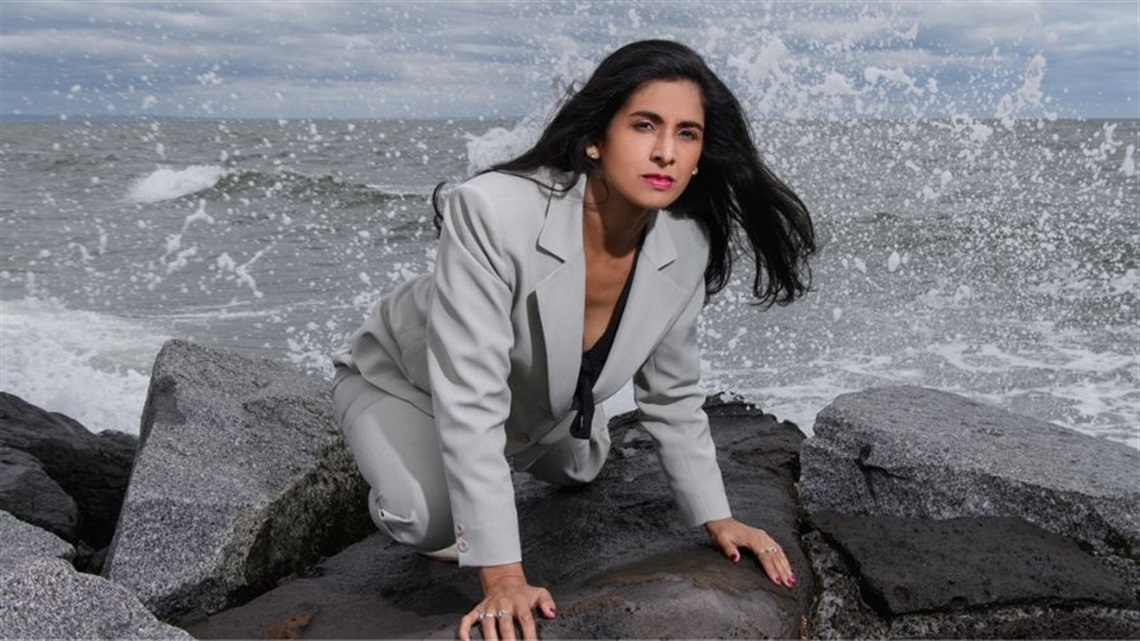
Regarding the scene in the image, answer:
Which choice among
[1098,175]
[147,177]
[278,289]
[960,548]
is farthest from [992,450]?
[147,177]

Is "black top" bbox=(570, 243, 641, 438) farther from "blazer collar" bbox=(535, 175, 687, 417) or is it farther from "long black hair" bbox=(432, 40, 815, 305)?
"long black hair" bbox=(432, 40, 815, 305)

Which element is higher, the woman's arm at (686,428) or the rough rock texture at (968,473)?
the woman's arm at (686,428)

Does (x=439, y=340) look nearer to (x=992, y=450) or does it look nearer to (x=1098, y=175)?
(x=992, y=450)

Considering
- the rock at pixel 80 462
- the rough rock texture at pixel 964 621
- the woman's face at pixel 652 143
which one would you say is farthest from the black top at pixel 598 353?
the rock at pixel 80 462

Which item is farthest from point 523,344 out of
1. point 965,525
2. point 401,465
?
point 965,525

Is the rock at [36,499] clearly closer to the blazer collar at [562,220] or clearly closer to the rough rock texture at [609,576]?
the rough rock texture at [609,576]

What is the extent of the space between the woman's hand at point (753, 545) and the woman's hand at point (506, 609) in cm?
53

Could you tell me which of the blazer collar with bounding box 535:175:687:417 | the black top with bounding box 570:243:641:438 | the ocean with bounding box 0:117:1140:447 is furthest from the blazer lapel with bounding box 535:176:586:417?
the ocean with bounding box 0:117:1140:447

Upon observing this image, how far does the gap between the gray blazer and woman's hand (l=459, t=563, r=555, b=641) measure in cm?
5

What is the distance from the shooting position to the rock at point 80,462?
14.0 feet

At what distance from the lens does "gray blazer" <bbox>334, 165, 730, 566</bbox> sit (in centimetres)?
246

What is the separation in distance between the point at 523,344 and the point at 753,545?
709 millimetres

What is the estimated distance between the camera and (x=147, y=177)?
19469 mm

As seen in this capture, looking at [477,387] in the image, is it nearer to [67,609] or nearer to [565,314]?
[565,314]
